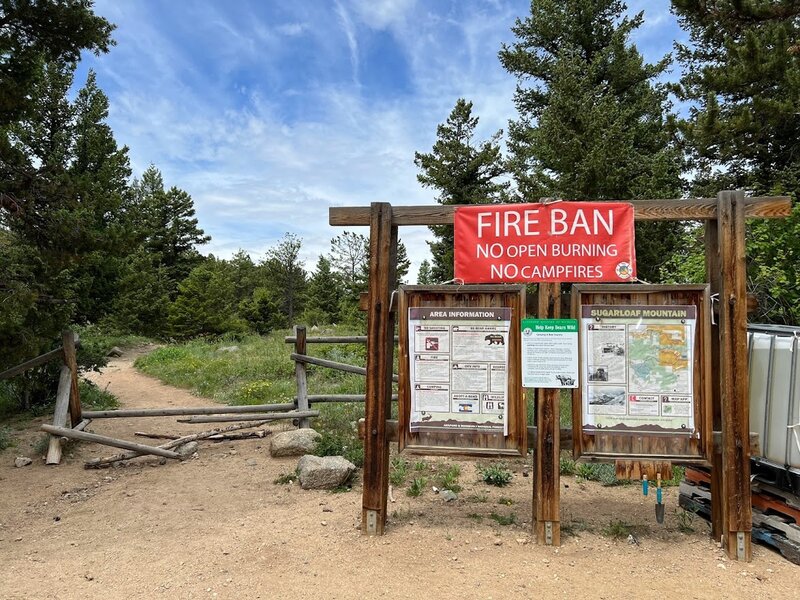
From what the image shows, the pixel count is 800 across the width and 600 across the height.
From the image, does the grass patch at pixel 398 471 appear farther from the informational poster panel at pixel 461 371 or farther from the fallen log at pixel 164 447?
the fallen log at pixel 164 447

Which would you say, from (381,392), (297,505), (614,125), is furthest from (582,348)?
(614,125)

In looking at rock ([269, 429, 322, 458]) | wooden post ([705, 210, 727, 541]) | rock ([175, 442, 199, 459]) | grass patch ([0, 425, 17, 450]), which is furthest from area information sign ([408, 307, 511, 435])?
grass patch ([0, 425, 17, 450])

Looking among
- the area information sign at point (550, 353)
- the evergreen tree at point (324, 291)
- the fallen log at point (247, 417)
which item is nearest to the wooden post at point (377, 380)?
the area information sign at point (550, 353)

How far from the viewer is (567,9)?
1761cm

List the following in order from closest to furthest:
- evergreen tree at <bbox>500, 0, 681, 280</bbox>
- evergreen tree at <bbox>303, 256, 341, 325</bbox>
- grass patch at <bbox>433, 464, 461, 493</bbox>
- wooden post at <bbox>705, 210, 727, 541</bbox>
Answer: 1. wooden post at <bbox>705, 210, 727, 541</bbox>
2. grass patch at <bbox>433, 464, 461, 493</bbox>
3. evergreen tree at <bbox>500, 0, 681, 280</bbox>
4. evergreen tree at <bbox>303, 256, 341, 325</bbox>

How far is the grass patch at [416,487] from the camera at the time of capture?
5466 millimetres

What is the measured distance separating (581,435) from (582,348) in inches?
28.1

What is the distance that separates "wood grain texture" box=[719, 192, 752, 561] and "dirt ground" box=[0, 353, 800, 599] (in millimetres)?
326

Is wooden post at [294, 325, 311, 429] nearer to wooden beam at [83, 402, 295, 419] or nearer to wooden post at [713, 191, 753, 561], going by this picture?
wooden beam at [83, 402, 295, 419]

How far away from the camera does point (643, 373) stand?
411cm

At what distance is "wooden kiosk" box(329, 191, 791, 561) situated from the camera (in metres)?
3.93

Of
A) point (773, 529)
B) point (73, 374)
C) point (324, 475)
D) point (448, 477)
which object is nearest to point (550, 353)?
point (773, 529)

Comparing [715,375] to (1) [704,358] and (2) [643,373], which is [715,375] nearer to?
(1) [704,358]

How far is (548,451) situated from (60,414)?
7.16 metres
